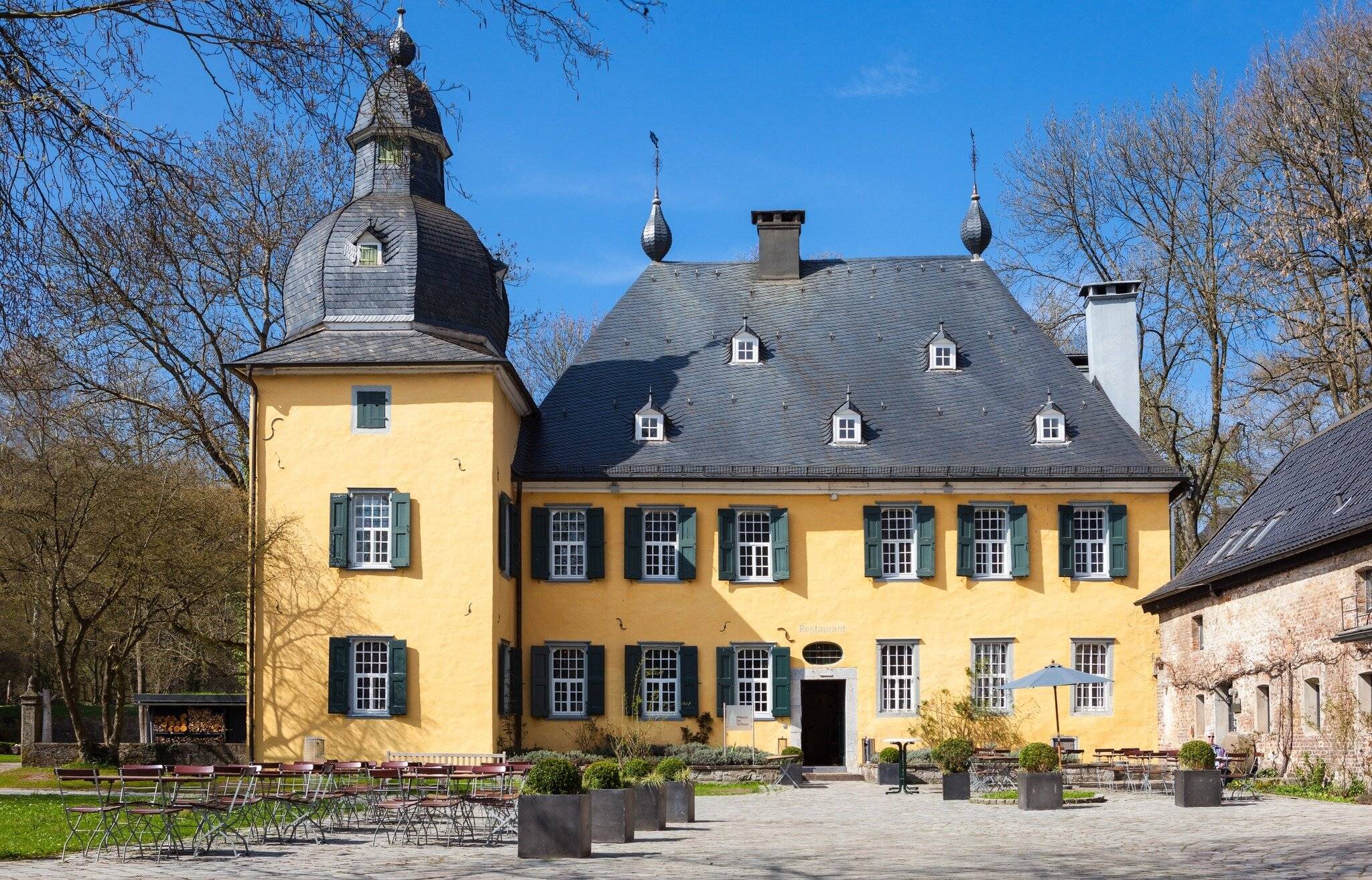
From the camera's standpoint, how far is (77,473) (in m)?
22.6

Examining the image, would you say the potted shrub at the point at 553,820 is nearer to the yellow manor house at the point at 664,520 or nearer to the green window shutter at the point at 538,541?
the yellow manor house at the point at 664,520

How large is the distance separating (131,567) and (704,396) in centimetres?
1008

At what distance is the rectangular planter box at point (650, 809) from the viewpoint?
14484mm

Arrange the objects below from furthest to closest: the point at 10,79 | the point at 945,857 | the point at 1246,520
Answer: the point at 1246,520
the point at 945,857
the point at 10,79

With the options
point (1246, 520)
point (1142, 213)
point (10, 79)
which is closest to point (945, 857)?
point (10, 79)

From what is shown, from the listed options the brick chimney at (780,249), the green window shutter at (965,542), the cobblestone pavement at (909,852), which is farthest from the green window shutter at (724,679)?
the cobblestone pavement at (909,852)

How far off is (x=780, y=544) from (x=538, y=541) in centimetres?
405

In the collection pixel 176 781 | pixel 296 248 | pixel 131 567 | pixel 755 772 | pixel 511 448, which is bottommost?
pixel 755 772

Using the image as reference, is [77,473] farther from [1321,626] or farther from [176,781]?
[1321,626]

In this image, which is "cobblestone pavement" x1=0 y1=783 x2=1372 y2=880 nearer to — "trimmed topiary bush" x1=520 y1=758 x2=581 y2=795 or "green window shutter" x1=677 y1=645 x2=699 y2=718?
"trimmed topiary bush" x1=520 y1=758 x2=581 y2=795

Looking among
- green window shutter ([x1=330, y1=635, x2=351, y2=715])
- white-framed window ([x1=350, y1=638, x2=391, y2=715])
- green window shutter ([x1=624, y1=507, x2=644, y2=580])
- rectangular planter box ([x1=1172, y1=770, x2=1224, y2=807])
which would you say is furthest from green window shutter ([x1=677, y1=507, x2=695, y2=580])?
rectangular planter box ([x1=1172, y1=770, x2=1224, y2=807])

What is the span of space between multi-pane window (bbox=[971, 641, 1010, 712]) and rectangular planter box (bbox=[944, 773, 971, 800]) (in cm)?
637

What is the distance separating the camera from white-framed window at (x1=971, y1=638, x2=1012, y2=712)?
26141mm

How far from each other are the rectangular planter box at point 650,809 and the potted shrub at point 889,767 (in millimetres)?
8918
